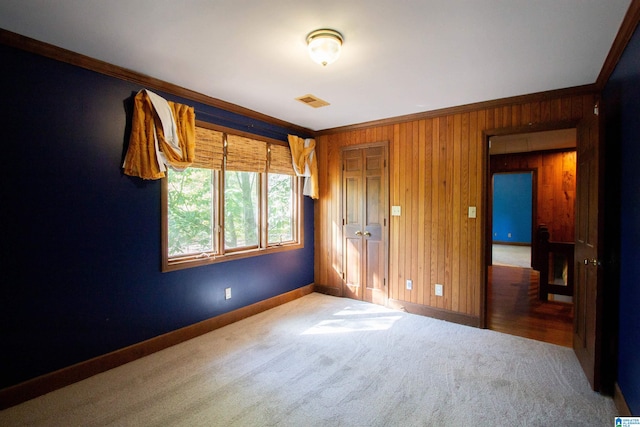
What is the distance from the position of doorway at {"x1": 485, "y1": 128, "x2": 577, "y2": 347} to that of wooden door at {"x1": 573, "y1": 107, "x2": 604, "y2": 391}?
2.16 ft

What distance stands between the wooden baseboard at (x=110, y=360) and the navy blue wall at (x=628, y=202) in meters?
3.27

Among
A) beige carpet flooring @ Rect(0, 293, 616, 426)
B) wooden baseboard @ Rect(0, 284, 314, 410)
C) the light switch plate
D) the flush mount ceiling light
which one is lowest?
beige carpet flooring @ Rect(0, 293, 616, 426)

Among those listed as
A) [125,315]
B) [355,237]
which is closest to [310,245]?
[355,237]

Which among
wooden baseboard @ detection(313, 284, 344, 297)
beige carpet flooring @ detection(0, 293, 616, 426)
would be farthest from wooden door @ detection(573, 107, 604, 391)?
wooden baseboard @ detection(313, 284, 344, 297)

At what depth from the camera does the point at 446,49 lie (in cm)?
228

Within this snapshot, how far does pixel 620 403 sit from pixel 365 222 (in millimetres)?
2845

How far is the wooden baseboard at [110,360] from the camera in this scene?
2.15 meters

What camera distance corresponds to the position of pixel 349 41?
85.6 inches

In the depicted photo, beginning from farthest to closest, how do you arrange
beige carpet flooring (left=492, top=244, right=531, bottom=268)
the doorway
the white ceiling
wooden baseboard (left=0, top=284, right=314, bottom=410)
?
beige carpet flooring (left=492, top=244, right=531, bottom=268)
the doorway
wooden baseboard (left=0, top=284, right=314, bottom=410)
the white ceiling

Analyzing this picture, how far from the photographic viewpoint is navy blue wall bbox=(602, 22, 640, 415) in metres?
1.84

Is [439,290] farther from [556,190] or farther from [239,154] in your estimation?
[556,190]

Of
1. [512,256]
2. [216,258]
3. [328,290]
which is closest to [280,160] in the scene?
[216,258]

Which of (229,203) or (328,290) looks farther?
(328,290)

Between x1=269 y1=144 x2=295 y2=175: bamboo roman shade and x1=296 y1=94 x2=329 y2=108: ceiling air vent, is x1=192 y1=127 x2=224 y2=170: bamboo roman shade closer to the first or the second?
x1=269 y1=144 x2=295 y2=175: bamboo roman shade
